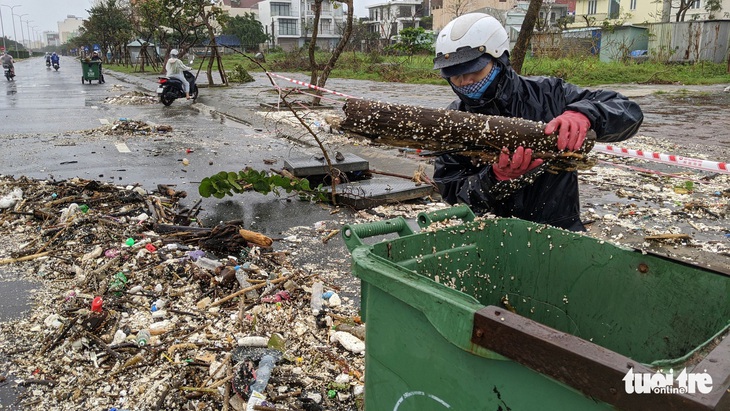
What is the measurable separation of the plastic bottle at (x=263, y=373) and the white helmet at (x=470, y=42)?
5.84ft

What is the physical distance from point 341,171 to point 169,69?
481 inches

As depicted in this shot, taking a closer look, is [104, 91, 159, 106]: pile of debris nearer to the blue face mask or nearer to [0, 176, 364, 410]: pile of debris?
[0, 176, 364, 410]: pile of debris

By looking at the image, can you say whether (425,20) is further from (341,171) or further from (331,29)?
(341,171)

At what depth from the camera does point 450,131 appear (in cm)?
279

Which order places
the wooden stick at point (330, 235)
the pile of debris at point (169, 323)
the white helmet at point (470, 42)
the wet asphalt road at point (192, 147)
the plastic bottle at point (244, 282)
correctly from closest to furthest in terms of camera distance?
the white helmet at point (470, 42) < the pile of debris at point (169, 323) < the plastic bottle at point (244, 282) < the wooden stick at point (330, 235) < the wet asphalt road at point (192, 147)

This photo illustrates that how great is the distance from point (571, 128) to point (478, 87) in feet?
1.95

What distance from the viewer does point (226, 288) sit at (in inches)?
155

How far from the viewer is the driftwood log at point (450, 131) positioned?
8.33ft

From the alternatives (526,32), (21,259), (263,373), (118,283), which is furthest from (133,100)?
(263,373)

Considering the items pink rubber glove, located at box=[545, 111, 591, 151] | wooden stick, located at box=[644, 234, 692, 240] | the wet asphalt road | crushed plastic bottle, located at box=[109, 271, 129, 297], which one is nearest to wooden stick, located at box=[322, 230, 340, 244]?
the wet asphalt road

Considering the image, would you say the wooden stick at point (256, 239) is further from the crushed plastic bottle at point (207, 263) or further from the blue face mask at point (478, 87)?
the blue face mask at point (478, 87)

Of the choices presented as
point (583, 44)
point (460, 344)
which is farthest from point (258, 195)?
point (583, 44)

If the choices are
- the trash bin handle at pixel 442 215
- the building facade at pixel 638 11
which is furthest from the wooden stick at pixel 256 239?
the building facade at pixel 638 11

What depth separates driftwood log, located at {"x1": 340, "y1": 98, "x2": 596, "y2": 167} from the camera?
2.54m
